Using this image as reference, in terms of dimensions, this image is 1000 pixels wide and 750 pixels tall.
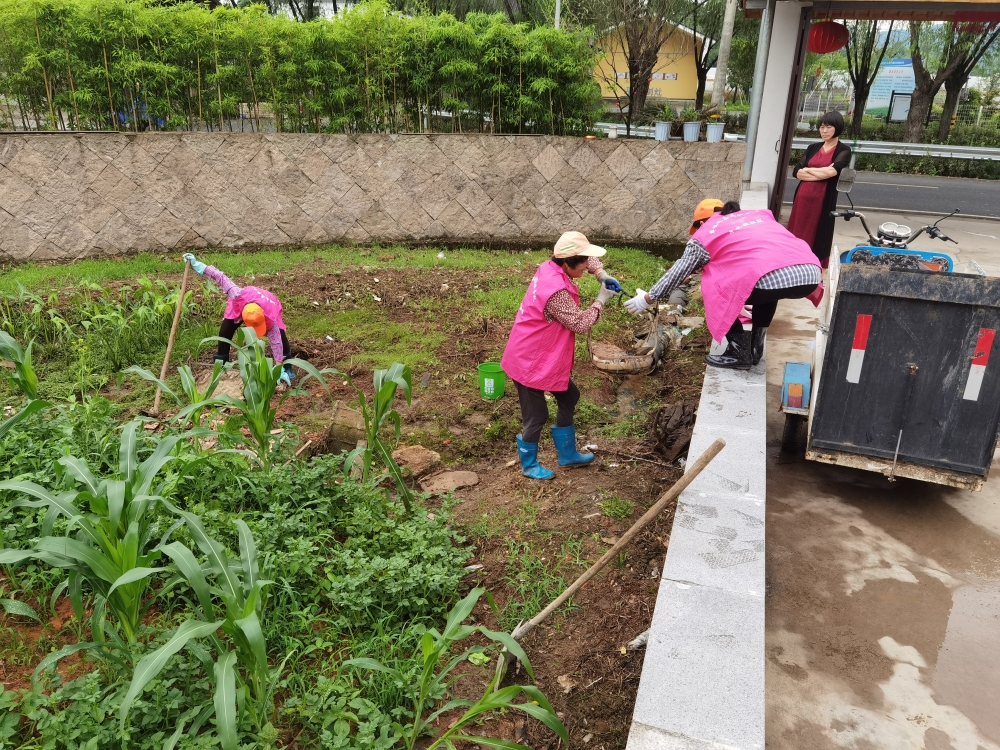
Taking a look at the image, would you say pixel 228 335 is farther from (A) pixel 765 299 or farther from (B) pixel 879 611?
(B) pixel 879 611

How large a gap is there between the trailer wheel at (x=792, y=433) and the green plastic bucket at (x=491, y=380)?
195 cm

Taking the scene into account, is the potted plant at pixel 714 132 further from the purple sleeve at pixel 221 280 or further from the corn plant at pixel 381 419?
the corn plant at pixel 381 419

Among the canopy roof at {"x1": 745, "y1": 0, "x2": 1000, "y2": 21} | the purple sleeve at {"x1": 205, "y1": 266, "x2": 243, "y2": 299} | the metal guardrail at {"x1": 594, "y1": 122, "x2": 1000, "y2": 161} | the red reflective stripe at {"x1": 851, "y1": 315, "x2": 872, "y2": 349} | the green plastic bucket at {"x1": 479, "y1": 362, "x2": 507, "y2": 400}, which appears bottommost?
the green plastic bucket at {"x1": 479, "y1": 362, "x2": 507, "y2": 400}

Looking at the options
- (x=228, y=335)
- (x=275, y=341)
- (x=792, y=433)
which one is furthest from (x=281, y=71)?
(x=792, y=433)

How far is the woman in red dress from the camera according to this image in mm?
6391

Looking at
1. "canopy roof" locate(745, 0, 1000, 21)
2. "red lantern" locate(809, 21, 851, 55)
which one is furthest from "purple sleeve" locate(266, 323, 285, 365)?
"red lantern" locate(809, 21, 851, 55)

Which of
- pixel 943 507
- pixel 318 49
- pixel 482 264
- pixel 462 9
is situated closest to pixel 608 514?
pixel 943 507

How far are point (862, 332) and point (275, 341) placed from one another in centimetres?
391

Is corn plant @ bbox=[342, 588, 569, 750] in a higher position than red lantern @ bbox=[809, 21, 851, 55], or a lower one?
lower

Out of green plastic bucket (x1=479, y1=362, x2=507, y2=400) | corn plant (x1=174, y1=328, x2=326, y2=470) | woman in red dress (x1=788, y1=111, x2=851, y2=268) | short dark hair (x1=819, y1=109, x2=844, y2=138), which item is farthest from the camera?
woman in red dress (x1=788, y1=111, x2=851, y2=268)

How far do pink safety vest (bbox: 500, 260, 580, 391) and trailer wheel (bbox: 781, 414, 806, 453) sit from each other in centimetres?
152

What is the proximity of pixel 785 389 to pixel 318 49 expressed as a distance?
25.9ft

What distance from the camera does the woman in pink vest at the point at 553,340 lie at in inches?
156

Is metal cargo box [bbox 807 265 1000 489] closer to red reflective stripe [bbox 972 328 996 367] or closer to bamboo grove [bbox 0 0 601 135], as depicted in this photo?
red reflective stripe [bbox 972 328 996 367]
